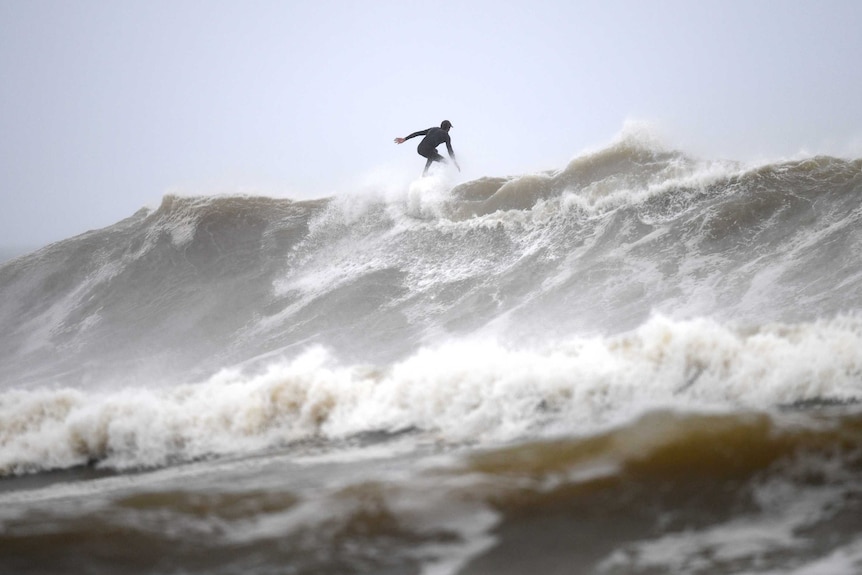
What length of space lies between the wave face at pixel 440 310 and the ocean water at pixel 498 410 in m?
0.03

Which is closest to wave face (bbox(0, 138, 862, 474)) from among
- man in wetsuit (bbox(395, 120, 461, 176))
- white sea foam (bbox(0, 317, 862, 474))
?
white sea foam (bbox(0, 317, 862, 474))

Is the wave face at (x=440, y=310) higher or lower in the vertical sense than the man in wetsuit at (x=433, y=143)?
lower

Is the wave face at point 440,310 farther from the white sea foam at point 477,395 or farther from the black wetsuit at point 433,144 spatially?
the black wetsuit at point 433,144

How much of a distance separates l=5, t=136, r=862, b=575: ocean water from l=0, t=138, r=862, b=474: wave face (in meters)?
0.03

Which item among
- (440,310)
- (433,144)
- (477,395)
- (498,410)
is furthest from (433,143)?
(498,410)

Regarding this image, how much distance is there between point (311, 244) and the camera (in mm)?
9398

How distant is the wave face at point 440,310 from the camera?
3943 mm

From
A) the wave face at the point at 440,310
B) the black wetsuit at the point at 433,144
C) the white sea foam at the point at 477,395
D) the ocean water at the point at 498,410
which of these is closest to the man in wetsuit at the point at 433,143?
the black wetsuit at the point at 433,144

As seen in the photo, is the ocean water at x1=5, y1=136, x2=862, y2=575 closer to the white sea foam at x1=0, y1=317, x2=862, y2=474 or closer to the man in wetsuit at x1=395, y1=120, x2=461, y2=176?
the white sea foam at x1=0, y1=317, x2=862, y2=474

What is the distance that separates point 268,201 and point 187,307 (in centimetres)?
271

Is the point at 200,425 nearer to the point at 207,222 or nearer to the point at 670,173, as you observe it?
the point at 207,222

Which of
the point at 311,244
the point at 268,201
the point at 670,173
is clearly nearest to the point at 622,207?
the point at 670,173

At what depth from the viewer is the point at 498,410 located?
3834 mm

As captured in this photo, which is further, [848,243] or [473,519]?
[848,243]
